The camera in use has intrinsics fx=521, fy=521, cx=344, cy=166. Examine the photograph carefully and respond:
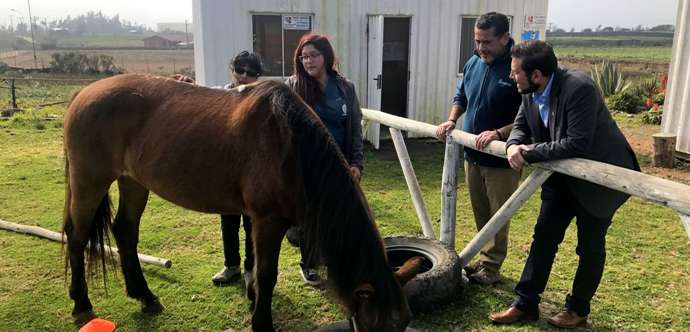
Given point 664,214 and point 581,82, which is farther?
point 664,214

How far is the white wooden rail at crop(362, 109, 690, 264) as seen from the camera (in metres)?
2.30

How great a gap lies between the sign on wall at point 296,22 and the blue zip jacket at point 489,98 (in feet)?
15.7

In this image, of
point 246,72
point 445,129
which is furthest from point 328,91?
point 445,129

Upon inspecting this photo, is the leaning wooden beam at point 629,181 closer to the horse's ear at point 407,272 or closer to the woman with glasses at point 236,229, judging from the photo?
the horse's ear at point 407,272

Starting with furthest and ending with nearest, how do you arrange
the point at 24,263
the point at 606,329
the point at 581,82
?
the point at 24,263 → the point at 606,329 → the point at 581,82

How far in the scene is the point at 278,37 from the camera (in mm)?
7949

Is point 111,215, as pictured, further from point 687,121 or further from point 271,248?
point 687,121

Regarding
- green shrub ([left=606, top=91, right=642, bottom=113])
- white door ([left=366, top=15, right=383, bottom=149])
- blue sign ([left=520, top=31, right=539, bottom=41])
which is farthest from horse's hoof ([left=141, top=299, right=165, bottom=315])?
green shrub ([left=606, top=91, right=642, bottom=113])

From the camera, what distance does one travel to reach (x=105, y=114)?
3.17 meters

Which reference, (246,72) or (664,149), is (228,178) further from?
(664,149)

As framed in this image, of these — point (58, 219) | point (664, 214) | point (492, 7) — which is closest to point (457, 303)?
point (664, 214)

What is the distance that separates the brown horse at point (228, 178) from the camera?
99.0 inches

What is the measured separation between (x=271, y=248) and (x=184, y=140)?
0.80m

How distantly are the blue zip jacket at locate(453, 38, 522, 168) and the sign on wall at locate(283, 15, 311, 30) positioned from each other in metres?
4.79
